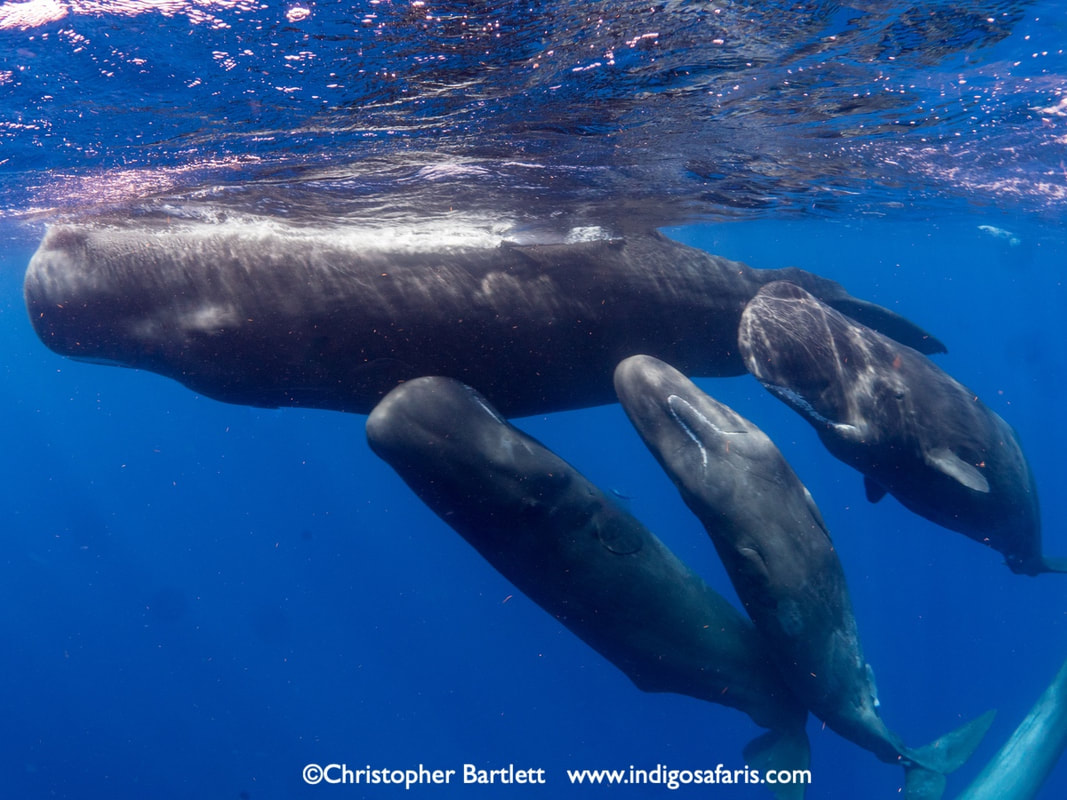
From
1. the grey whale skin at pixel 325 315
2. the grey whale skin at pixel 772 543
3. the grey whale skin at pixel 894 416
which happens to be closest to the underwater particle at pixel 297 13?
the grey whale skin at pixel 325 315

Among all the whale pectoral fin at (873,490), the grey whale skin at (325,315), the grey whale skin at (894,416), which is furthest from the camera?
the whale pectoral fin at (873,490)

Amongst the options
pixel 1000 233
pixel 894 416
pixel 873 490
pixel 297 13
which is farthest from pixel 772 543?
pixel 1000 233

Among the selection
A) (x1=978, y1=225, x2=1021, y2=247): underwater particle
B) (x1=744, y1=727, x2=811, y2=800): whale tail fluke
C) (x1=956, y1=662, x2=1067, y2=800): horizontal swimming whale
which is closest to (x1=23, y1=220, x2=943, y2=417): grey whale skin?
(x1=744, y1=727, x2=811, y2=800): whale tail fluke

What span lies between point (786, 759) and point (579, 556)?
2233mm

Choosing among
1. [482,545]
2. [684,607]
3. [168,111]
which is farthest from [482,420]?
[168,111]

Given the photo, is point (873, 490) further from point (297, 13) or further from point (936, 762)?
point (297, 13)

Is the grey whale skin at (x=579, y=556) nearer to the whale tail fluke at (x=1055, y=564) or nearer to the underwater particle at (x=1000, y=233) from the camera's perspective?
the whale tail fluke at (x=1055, y=564)

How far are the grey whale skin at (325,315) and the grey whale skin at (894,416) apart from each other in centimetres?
129

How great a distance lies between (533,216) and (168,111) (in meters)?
5.45

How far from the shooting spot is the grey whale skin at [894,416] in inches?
219

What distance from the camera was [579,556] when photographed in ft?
14.7

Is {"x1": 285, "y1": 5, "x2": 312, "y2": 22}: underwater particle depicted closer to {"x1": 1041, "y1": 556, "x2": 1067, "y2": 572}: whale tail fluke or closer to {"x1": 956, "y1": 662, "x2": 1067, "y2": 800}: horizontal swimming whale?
{"x1": 1041, "y1": 556, "x2": 1067, "y2": 572}: whale tail fluke

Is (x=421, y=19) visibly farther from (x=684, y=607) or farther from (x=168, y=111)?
(x=684, y=607)

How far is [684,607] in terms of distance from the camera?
461cm
